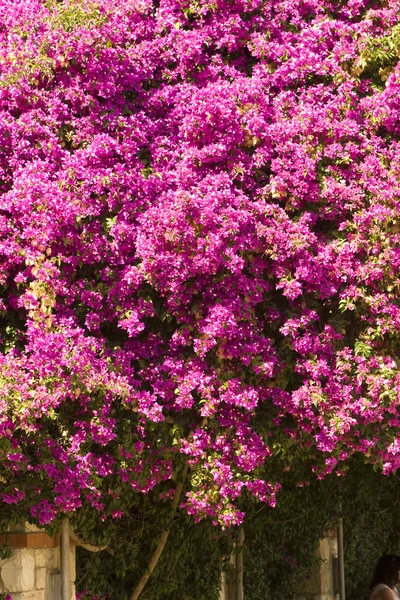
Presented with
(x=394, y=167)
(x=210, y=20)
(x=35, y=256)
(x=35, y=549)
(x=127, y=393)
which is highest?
(x=210, y=20)

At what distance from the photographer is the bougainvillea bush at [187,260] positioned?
788 centimetres

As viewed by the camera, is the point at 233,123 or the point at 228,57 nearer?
the point at 233,123

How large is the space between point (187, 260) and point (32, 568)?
2457mm

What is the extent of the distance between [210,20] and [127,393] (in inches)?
119

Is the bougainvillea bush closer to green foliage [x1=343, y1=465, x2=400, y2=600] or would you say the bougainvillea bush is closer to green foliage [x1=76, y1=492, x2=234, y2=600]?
green foliage [x1=76, y1=492, x2=234, y2=600]

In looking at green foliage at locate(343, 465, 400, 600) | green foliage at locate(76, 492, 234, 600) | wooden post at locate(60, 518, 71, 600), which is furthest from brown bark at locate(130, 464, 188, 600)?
green foliage at locate(343, 465, 400, 600)

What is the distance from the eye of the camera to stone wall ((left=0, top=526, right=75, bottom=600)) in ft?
27.3

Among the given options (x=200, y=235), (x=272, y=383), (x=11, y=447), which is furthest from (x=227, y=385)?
Result: (x=11, y=447)

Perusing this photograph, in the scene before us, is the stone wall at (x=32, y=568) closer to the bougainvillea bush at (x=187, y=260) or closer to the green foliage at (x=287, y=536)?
the bougainvillea bush at (x=187, y=260)

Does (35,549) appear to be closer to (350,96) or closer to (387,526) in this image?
(350,96)

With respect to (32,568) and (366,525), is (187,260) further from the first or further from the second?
(366,525)

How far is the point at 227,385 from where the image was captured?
8.01 metres

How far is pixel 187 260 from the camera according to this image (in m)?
7.96

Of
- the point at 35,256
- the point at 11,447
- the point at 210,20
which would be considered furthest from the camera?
the point at 210,20
